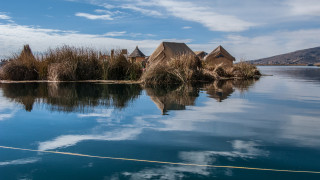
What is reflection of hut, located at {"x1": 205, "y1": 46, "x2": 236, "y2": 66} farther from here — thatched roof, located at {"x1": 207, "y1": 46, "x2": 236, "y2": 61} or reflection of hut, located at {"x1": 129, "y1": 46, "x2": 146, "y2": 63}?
reflection of hut, located at {"x1": 129, "y1": 46, "x2": 146, "y2": 63}

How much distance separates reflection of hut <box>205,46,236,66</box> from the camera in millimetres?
28406

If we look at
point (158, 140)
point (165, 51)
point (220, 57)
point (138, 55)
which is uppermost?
point (138, 55)

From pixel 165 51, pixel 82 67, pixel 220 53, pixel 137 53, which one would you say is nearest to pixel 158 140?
pixel 82 67

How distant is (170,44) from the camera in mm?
25188

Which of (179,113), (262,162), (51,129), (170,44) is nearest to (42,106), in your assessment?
(51,129)

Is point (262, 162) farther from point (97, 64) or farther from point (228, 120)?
point (97, 64)

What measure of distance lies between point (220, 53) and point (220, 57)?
373 mm

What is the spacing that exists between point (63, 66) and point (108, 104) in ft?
30.8

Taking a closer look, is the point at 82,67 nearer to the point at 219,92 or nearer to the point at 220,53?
the point at 219,92

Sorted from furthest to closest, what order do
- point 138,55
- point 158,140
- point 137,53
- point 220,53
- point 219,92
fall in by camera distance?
point 137,53
point 138,55
point 220,53
point 219,92
point 158,140

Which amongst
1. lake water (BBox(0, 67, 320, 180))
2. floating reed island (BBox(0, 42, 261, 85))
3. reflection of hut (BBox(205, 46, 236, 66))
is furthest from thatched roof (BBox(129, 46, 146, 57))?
lake water (BBox(0, 67, 320, 180))

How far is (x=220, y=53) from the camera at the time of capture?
93.3ft

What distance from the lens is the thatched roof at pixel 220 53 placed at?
28406mm

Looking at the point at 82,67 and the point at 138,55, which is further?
the point at 138,55
